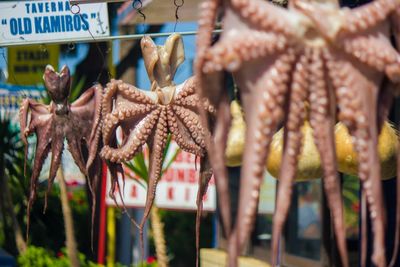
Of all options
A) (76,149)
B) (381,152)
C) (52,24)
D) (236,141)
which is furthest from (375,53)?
(52,24)

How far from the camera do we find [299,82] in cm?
232

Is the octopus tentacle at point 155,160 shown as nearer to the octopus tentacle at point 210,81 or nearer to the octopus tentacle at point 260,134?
the octopus tentacle at point 210,81

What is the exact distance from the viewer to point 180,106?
378 centimetres

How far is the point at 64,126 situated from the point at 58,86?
245 mm

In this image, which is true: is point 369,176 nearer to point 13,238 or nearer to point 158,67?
point 158,67

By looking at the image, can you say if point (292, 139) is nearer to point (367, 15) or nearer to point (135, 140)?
point (367, 15)

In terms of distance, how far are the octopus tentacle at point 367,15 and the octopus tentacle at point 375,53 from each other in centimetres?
4

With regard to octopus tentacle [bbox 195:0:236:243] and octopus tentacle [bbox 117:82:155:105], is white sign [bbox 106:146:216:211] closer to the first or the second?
octopus tentacle [bbox 117:82:155:105]

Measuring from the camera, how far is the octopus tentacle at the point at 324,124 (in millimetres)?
2340

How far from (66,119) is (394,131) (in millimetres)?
1740

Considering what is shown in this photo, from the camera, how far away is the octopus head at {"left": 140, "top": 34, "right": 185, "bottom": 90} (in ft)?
12.9

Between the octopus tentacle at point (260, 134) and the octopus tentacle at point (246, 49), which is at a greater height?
the octopus tentacle at point (246, 49)

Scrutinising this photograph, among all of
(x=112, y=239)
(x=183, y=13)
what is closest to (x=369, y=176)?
(x=183, y=13)

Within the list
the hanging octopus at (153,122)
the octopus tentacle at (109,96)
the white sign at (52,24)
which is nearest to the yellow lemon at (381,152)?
the hanging octopus at (153,122)
